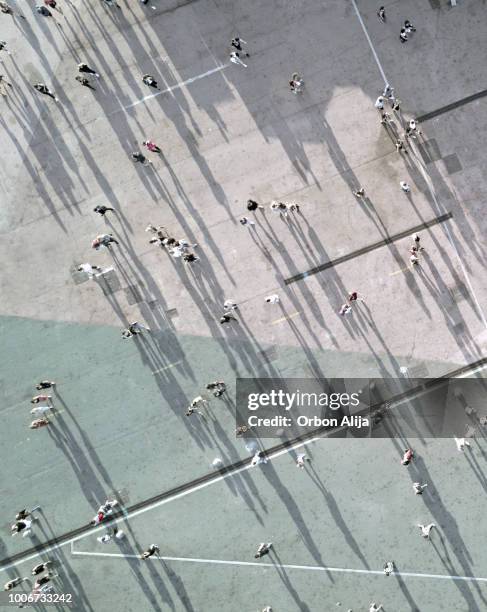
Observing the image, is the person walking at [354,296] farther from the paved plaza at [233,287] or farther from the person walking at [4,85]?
the person walking at [4,85]

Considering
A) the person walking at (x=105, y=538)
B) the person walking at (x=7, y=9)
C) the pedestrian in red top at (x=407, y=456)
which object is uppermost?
the person walking at (x=7, y=9)

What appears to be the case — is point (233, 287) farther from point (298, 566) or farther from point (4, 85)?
point (4, 85)

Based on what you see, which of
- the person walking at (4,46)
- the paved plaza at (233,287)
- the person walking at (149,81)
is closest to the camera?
the person walking at (149,81)

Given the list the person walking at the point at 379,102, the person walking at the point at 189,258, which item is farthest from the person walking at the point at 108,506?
the person walking at the point at 379,102

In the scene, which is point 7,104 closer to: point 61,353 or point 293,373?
point 61,353

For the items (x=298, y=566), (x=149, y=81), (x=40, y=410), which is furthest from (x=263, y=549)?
(x=149, y=81)

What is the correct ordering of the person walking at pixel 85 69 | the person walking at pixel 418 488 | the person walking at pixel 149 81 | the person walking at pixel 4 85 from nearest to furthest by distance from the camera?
the person walking at pixel 85 69, the person walking at pixel 418 488, the person walking at pixel 149 81, the person walking at pixel 4 85

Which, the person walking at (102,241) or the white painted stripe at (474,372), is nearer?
the person walking at (102,241)

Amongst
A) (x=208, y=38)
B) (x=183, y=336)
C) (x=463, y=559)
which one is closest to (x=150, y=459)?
(x=183, y=336)
